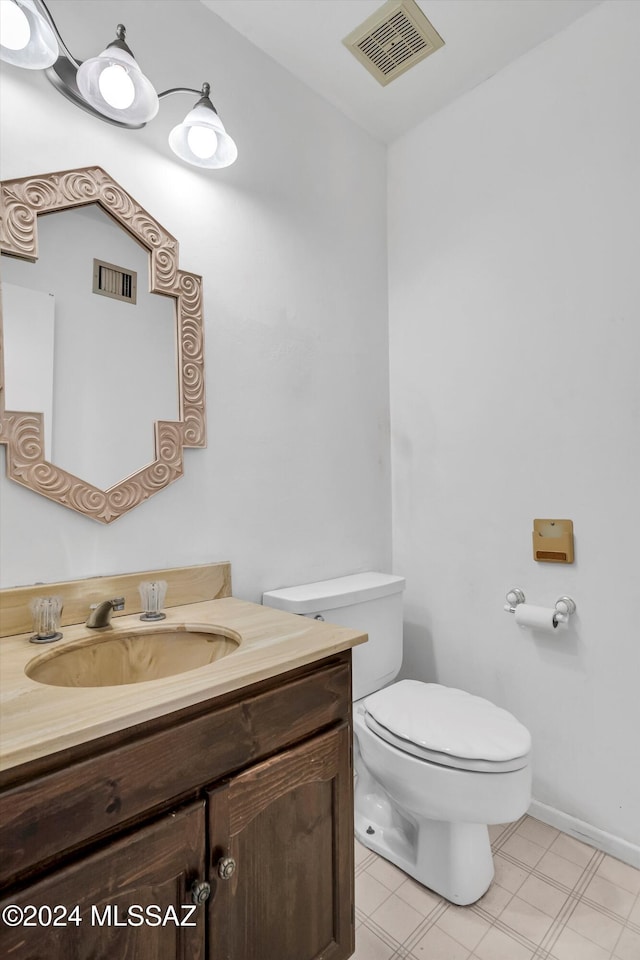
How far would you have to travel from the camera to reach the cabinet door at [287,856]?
0.82m

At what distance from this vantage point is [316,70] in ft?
5.81

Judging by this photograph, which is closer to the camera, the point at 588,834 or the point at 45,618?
the point at 45,618

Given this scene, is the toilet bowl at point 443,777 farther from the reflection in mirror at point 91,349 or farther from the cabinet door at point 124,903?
the reflection in mirror at point 91,349

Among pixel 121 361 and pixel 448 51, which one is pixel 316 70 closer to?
Result: pixel 448 51

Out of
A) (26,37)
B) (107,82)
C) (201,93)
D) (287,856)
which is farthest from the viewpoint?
(201,93)

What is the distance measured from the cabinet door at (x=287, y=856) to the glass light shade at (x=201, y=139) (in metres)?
1.46

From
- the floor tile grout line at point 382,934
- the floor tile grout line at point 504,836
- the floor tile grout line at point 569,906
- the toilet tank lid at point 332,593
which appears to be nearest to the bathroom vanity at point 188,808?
the floor tile grout line at point 382,934

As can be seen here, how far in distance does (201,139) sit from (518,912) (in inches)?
85.3


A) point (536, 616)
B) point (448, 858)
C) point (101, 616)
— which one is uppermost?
point (101, 616)

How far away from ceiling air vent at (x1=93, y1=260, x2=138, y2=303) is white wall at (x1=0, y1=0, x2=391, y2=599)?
155 millimetres

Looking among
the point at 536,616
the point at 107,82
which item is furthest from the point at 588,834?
the point at 107,82

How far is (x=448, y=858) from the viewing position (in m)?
1.33

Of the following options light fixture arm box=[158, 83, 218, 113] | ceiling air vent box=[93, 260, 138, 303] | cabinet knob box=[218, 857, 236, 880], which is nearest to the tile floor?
cabinet knob box=[218, 857, 236, 880]

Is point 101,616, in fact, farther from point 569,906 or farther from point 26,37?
point 569,906
